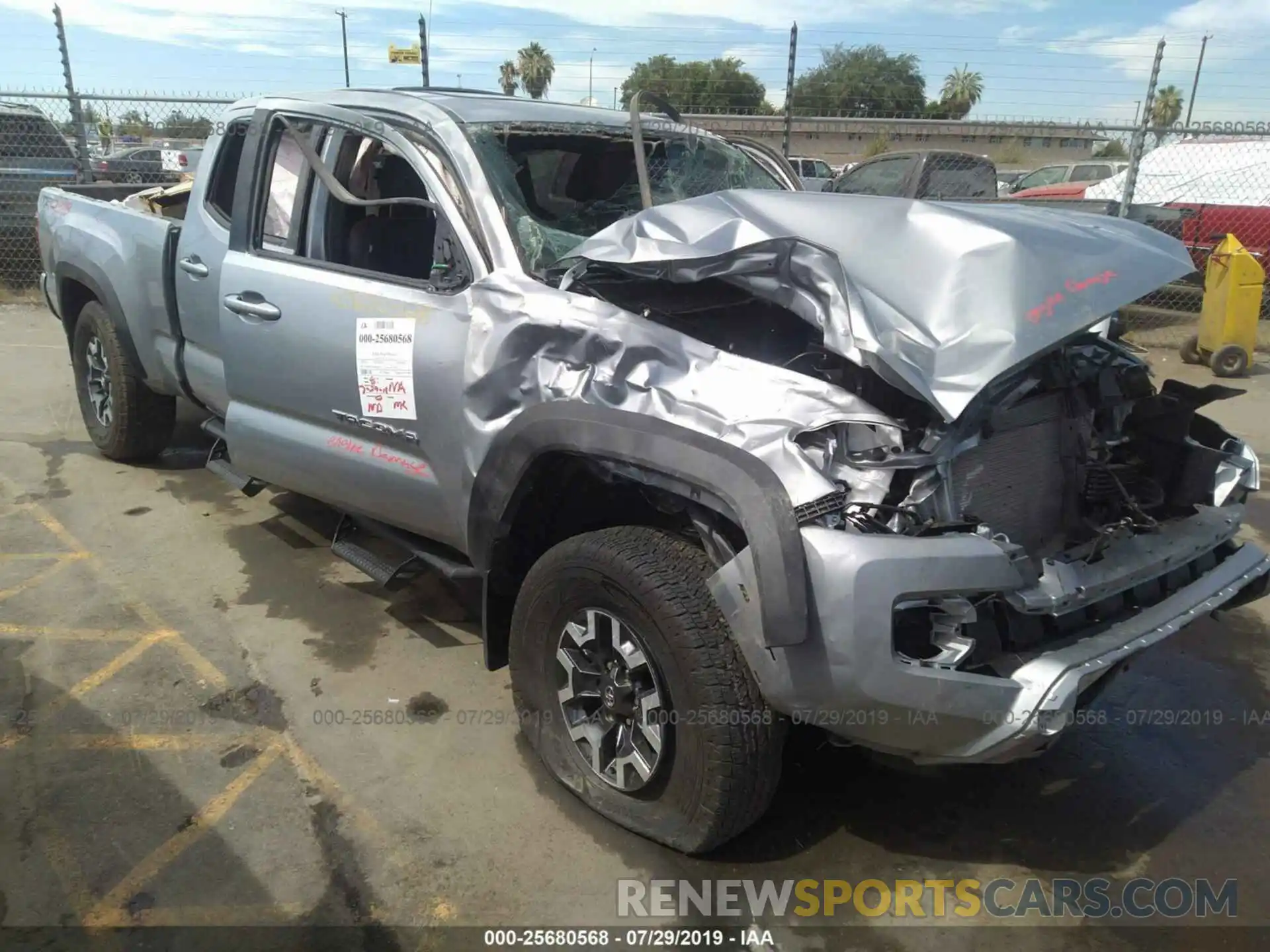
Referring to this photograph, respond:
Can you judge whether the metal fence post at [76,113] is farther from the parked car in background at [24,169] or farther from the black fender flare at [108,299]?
the black fender flare at [108,299]

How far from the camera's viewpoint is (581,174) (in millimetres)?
3811

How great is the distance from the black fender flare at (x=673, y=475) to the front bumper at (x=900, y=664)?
67 millimetres

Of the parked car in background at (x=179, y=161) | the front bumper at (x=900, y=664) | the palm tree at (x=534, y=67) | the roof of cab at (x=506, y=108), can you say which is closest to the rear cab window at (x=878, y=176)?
the roof of cab at (x=506, y=108)

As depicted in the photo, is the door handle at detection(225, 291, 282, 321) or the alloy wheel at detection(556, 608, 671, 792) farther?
the door handle at detection(225, 291, 282, 321)

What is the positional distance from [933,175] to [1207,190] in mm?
4237

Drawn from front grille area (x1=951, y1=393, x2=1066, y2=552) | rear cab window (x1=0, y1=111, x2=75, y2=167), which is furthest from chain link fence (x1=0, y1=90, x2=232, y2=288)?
front grille area (x1=951, y1=393, x2=1066, y2=552)

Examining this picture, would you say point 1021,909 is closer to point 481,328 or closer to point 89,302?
point 481,328

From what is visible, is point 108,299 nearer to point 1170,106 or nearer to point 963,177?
point 963,177

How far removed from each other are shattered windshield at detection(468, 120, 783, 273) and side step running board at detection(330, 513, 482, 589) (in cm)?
109

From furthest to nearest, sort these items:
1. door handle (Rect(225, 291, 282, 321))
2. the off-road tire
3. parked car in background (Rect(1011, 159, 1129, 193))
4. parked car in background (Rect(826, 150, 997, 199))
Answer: parked car in background (Rect(1011, 159, 1129, 193)) < parked car in background (Rect(826, 150, 997, 199)) < the off-road tire < door handle (Rect(225, 291, 282, 321))

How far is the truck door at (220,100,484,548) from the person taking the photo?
10.6 ft

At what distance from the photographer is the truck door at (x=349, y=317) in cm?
323

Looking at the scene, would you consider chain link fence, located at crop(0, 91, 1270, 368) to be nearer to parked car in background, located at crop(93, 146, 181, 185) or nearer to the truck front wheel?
parked car in background, located at crop(93, 146, 181, 185)

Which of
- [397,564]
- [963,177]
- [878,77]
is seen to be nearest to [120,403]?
[397,564]
